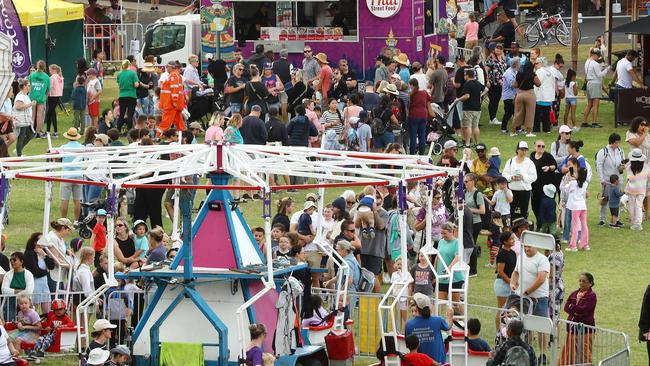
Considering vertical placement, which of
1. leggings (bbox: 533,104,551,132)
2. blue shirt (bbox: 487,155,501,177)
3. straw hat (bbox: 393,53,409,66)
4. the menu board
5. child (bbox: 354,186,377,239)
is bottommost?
child (bbox: 354,186,377,239)

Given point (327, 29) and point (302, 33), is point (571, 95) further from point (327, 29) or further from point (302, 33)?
point (302, 33)

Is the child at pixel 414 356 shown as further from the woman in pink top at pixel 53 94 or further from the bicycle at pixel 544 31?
the bicycle at pixel 544 31

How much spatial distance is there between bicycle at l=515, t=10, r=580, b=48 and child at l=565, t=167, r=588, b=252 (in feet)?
62.5

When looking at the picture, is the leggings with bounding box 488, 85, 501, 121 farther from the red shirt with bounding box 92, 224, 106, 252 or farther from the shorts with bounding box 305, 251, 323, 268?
the red shirt with bounding box 92, 224, 106, 252

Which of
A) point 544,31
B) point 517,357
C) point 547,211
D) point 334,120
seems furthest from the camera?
point 544,31

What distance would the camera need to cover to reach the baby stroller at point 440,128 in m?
31.0

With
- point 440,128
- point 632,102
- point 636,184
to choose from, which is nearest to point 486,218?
point 636,184

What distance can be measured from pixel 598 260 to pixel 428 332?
764cm

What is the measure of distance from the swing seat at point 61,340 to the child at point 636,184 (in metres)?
10.5

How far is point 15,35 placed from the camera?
115ft

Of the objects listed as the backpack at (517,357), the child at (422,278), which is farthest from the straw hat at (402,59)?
the backpack at (517,357)

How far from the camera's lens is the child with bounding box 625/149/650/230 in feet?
84.1

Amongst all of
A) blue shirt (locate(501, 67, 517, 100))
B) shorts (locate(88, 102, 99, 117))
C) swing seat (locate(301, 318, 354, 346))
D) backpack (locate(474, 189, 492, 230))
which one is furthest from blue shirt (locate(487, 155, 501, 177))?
shorts (locate(88, 102, 99, 117))

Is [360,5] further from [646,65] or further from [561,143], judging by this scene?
[561,143]
